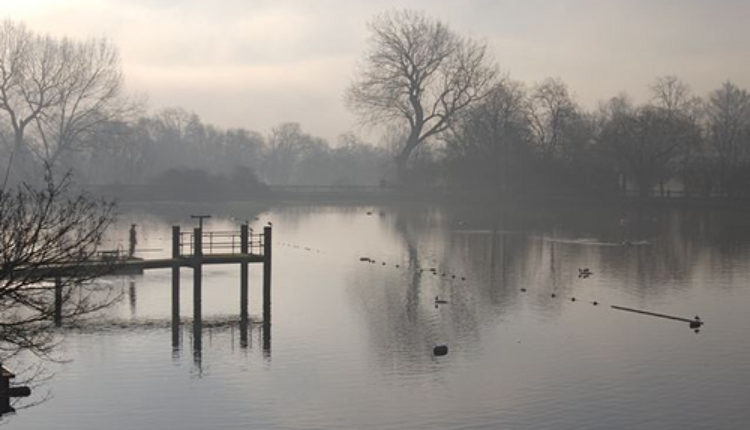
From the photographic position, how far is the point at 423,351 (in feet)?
91.1

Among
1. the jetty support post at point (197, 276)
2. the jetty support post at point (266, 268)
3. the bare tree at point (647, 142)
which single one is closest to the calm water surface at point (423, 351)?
the jetty support post at point (266, 268)

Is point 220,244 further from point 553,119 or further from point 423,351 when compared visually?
point 553,119

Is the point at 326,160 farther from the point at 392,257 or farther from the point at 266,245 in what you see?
the point at 266,245

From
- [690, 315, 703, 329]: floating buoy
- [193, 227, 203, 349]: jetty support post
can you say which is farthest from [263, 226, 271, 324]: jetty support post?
[690, 315, 703, 329]: floating buoy

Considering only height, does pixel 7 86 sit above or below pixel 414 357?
above

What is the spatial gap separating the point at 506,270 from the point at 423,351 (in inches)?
761

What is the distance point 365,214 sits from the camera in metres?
88.7

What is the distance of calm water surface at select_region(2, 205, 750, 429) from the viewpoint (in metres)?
21.9

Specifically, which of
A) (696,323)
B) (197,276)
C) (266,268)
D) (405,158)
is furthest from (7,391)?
(405,158)

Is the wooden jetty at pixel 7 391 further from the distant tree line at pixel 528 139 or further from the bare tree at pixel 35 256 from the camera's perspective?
the distant tree line at pixel 528 139

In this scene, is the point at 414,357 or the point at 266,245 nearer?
the point at 414,357

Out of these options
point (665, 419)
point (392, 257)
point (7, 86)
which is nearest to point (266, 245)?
point (665, 419)

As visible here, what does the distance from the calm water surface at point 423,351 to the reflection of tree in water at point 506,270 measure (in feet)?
0.53

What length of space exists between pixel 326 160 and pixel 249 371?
5722 inches
